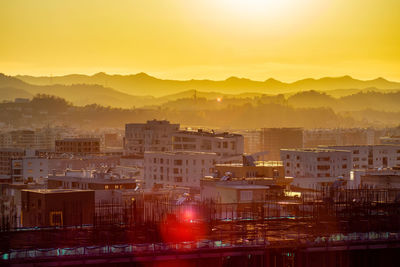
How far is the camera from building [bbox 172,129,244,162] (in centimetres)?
6456

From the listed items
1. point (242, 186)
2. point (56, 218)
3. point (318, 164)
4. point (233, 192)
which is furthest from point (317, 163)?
point (56, 218)

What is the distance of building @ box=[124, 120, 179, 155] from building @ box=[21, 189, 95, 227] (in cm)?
5128

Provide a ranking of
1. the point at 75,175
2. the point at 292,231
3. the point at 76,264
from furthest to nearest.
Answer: the point at 75,175 < the point at 292,231 < the point at 76,264

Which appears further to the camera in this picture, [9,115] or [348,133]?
[9,115]

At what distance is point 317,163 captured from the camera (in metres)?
61.8

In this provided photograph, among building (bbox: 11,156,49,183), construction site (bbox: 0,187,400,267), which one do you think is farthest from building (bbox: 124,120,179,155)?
construction site (bbox: 0,187,400,267)

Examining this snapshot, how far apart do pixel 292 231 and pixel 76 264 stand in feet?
19.2

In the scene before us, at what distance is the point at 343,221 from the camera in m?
25.2

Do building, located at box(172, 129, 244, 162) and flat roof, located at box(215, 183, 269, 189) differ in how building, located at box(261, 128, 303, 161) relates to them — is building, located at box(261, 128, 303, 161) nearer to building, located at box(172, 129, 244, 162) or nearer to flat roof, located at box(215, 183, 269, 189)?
building, located at box(172, 129, 244, 162)

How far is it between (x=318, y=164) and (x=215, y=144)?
23.8ft

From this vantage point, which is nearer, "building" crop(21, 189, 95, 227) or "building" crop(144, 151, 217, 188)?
"building" crop(21, 189, 95, 227)

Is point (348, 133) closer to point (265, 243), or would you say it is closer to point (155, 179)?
point (155, 179)

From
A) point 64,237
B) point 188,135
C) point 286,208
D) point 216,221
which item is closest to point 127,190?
point 286,208

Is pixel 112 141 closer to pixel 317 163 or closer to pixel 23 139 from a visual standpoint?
pixel 23 139
